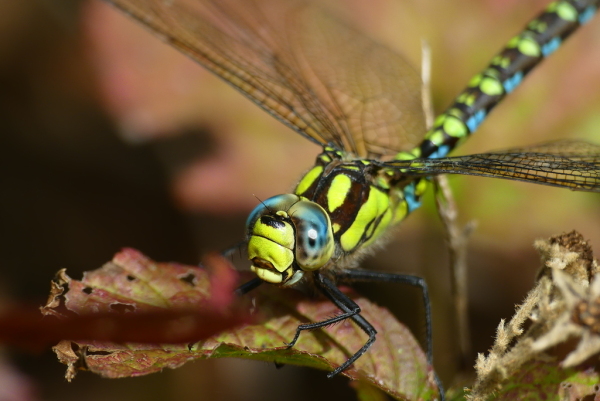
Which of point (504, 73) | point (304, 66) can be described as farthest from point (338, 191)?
point (504, 73)

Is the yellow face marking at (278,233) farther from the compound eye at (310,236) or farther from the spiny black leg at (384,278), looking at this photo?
the spiny black leg at (384,278)

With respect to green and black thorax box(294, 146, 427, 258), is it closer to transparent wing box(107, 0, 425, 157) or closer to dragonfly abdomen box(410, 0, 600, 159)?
transparent wing box(107, 0, 425, 157)

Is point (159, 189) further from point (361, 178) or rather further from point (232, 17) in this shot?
point (361, 178)

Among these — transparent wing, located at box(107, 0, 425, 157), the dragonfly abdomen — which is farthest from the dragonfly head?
the dragonfly abdomen

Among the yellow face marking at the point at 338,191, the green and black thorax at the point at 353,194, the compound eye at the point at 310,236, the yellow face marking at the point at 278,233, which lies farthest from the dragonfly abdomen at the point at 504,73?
the yellow face marking at the point at 278,233

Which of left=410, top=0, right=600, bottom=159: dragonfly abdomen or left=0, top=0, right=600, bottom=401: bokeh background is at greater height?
left=410, top=0, right=600, bottom=159: dragonfly abdomen

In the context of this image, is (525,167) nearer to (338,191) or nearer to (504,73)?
(338,191)
